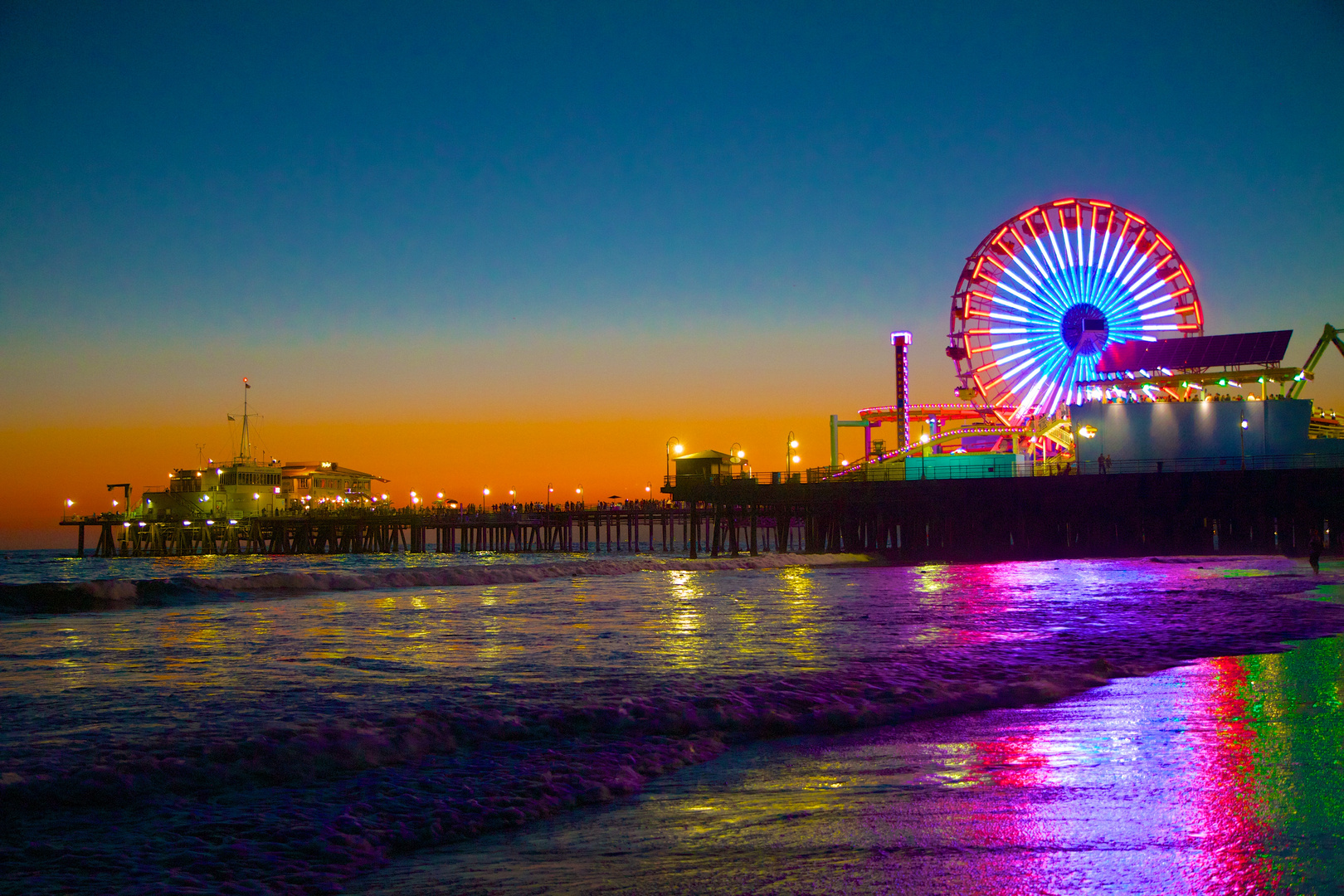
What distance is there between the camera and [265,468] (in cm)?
10000

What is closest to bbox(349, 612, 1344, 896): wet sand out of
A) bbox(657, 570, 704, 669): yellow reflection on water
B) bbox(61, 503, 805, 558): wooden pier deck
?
bbox(657, 570, 704, 669): yellow reflection on water

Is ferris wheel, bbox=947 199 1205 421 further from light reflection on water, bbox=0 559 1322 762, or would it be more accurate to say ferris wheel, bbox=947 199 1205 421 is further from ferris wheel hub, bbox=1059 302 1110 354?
light reflection on water, bbox=0 559 1322 762

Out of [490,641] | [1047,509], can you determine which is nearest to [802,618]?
[490,641]

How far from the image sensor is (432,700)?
7.04m

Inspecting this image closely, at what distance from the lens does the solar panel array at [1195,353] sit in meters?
47.8

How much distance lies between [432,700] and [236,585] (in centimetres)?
1895

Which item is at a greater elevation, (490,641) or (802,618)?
(490,641)

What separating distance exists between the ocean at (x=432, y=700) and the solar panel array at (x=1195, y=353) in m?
35.8

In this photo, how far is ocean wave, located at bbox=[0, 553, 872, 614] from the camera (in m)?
19.3

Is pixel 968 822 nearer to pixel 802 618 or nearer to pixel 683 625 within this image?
pixel 683 625

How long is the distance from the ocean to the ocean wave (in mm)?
1725

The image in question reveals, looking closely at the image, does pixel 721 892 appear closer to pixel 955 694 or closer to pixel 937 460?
pixel 955 694

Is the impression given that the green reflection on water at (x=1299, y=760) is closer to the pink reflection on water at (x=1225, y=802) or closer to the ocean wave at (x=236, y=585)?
the pink reflection on water at (x=1225, y=802)

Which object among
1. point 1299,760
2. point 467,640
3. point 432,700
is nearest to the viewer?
point 1299,760
